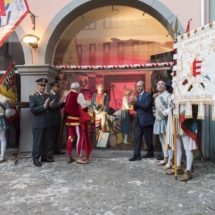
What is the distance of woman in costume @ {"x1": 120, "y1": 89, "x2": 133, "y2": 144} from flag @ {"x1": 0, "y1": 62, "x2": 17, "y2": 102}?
8.78 ft

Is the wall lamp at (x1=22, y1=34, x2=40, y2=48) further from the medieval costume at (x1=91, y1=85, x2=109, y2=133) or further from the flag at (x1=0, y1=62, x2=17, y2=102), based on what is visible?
the medieval costume at (x1=91, y1=85, x2=109, y2=133)

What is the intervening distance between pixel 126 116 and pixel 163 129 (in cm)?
178

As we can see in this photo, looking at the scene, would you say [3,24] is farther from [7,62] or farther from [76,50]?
[76,50]

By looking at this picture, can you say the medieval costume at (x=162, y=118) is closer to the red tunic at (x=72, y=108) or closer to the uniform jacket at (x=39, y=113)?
the red tunic at (x=72, y=108)

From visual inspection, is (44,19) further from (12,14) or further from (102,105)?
(102,105)

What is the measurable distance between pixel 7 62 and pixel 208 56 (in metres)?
5.01

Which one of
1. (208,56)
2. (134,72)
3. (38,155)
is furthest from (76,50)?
(208,56)

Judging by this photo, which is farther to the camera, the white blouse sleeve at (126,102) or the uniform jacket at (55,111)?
the white blouse sleeve at (126,102)

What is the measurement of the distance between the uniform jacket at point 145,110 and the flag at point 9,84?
114 inches

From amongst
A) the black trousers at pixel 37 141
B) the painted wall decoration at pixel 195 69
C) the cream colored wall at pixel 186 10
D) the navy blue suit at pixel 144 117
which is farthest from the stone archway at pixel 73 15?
the painted wall decoration at pixel 195 69

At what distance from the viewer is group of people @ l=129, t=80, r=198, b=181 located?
4.14m

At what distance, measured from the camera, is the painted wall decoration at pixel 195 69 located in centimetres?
351

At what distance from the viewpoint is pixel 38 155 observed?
509 centimetres

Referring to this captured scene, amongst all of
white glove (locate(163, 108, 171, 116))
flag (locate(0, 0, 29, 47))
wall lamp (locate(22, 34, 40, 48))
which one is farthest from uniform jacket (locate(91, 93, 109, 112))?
flag (locate(0, 0, 29, 47))
